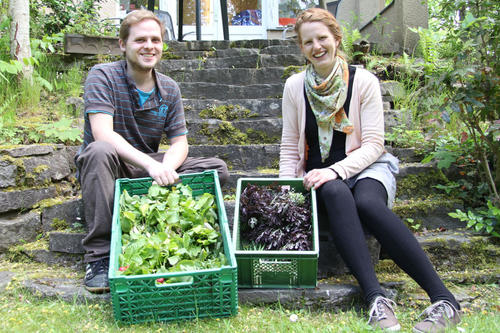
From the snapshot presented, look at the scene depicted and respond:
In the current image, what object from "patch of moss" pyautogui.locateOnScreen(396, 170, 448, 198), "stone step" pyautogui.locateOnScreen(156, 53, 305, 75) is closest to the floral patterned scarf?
"patch of moss" pyautogui.locateOnScreen(396, 170, 448, 198)

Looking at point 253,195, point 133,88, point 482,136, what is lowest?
point 253,195

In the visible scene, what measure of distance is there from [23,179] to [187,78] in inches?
90.0

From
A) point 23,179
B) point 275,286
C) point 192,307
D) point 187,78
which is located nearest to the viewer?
point 192,307

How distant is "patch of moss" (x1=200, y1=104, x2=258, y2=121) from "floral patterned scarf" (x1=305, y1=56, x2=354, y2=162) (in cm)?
150

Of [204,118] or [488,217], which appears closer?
[488,217]

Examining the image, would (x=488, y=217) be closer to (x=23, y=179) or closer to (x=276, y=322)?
(x=276, y=322)

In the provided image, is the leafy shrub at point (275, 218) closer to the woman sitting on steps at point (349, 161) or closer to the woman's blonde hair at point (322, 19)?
the woman sitting on steps at point (349, 161)

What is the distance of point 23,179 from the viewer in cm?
288

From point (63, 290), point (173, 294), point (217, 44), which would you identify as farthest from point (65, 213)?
point (217, 44)

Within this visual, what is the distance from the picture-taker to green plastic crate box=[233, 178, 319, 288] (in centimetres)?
204

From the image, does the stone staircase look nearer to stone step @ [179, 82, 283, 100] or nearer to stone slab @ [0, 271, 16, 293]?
stone step @ [179, 82, 283, 100]

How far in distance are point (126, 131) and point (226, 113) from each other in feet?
4.98

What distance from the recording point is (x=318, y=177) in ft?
7.48

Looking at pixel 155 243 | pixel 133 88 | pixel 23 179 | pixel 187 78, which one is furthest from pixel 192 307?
pixel 187 78
